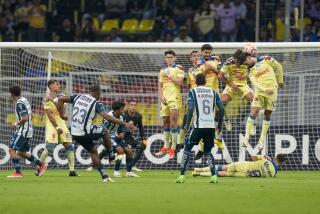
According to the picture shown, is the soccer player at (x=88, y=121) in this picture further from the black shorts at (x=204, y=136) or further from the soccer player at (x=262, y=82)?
the soccer player at (x=262, y=82)

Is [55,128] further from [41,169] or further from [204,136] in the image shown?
[204,136]

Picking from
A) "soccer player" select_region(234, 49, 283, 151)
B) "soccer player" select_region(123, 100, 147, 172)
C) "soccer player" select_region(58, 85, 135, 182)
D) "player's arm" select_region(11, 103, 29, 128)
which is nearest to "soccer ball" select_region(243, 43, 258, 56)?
"soccer player" select_region(234, 49, 283, 151)

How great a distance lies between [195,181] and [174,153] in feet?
18.8

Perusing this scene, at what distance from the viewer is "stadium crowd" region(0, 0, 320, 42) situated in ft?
111

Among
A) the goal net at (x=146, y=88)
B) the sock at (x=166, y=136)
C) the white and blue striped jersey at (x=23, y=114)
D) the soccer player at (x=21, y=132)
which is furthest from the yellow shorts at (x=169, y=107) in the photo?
the white and blue striped jersey at (x=23, y=114)

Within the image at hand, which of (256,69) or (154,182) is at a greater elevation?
(256,69)

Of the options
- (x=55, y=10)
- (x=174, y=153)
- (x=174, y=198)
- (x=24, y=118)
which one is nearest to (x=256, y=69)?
(x=174, y=153)

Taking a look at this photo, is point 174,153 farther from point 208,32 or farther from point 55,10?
point 55,10

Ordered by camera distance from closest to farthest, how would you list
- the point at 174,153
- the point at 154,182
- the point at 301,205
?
the point at 301,205, the point at 154,182, the point at 174,153

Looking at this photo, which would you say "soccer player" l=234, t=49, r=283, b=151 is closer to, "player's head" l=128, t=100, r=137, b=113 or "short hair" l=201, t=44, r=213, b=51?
"short hair" l=201, t=44, r=213, b=51

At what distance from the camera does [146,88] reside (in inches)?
1172

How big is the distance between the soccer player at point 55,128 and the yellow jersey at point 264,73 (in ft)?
15.2

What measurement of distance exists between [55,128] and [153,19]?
39.7ft

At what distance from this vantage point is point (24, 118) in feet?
79.1
